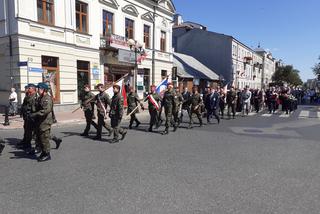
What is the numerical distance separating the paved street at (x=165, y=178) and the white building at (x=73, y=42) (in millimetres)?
8256

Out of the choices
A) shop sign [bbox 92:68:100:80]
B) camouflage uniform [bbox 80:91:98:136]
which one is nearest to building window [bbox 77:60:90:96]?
shop sign [bbox 92:68:100:80]

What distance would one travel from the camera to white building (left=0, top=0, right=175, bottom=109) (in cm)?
1512

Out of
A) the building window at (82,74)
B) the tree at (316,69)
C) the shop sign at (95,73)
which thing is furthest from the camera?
the tree at (316,69)

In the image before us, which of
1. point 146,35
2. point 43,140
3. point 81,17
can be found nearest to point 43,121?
point 43,140

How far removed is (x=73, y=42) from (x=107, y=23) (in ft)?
13.3

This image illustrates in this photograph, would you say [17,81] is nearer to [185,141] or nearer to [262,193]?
[185,141]

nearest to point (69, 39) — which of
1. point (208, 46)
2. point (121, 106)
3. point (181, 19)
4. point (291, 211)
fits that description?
point (121, 106)

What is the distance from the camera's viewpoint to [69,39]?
17500 millimetres

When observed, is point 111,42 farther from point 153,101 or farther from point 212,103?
point 153,101

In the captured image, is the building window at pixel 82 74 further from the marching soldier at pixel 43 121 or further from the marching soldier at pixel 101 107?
the marching soldier at pixel 43 121

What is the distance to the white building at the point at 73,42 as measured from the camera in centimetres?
1512

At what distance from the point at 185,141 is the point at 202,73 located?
30.7 m

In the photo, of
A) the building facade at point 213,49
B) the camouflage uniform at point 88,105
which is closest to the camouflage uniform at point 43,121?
the camouflage uniform at point 88,105

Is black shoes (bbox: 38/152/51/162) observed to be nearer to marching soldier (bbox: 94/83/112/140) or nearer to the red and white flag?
marching soldier (bbox: 94/83/112/140)
